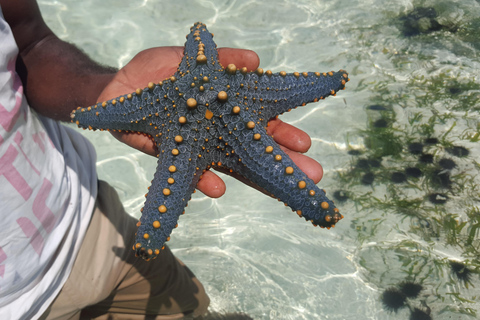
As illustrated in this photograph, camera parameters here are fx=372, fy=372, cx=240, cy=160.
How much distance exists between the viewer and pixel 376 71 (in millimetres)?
5730

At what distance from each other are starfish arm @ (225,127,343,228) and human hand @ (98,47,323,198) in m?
0.35

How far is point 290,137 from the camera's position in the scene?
2848 millimetres

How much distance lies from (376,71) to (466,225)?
102 inches

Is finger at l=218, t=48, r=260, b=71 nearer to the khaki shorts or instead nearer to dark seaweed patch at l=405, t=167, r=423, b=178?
the khaki shorts

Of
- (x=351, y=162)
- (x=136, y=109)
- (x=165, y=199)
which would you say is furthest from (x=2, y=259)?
(x=351, y=162)

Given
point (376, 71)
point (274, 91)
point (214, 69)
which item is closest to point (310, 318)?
point (274, 91)

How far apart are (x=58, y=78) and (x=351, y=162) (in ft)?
12.0

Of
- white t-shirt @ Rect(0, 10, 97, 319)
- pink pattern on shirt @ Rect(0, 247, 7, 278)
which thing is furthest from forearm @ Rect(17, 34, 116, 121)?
pink pattern on shirt @ Rect(0, 247, 7, 278)

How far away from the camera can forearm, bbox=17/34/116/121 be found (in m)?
2.57

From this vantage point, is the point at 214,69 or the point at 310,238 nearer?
the point at 214,69

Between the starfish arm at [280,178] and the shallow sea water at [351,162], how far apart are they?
227cm

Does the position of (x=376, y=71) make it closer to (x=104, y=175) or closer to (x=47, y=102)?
(x=104, y=175)

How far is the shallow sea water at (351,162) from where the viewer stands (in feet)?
13.8

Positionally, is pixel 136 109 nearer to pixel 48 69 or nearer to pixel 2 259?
pixel 48 69
